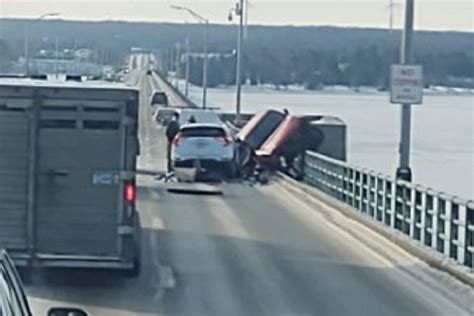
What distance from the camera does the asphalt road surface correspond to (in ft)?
55.3

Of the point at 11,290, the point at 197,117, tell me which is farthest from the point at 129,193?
the point at 197,117

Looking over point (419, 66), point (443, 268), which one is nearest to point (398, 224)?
point (419, 66)

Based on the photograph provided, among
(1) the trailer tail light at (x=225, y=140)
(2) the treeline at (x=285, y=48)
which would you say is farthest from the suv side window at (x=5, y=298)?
(2) the treeline at (x=285, y=48)

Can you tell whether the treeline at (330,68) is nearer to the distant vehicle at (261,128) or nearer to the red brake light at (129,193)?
the distant vehicle at (261,128)

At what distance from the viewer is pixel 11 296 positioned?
625 centimetres

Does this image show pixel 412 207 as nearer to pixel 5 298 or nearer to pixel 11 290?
pixel 11 290

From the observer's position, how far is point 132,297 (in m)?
17.4

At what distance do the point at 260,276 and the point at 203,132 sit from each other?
22.1m

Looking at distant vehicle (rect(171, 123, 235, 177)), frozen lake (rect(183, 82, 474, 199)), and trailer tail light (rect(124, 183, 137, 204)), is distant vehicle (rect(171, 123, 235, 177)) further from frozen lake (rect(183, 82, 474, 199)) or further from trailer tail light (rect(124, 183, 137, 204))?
trailer tail light (rect(124, 183, 137, 204))

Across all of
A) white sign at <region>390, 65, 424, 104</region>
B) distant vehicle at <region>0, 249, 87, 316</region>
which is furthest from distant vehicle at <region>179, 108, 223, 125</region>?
distant vehicle at <region>0, 249, 87, 316</region>

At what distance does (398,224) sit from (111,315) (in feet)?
36.3

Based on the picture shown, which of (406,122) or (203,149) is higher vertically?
(406,122)

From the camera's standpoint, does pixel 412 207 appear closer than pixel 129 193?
No

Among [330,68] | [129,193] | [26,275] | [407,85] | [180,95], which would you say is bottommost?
[26,275]
